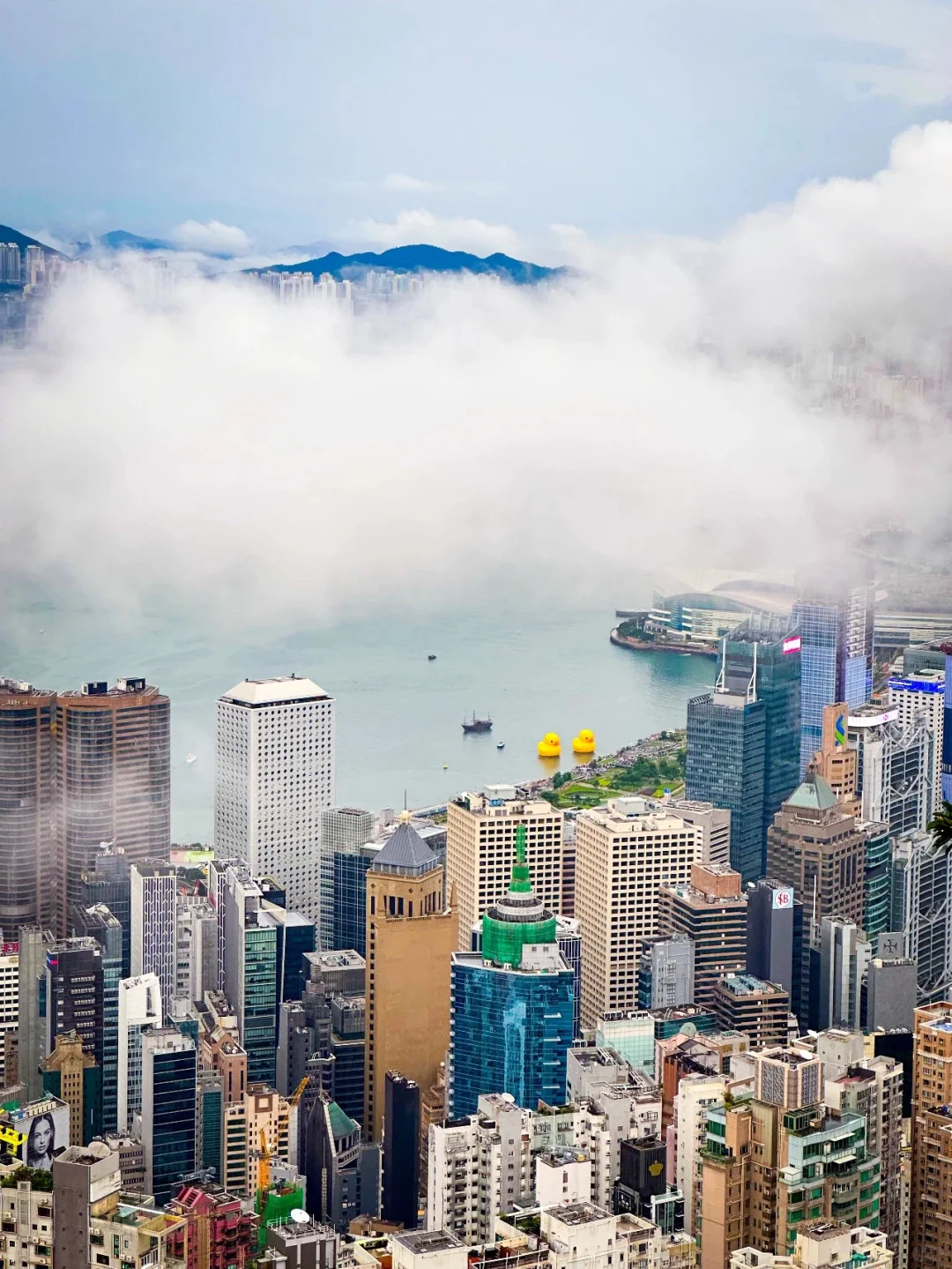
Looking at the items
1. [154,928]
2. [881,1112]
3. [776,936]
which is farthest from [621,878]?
[881,1112]

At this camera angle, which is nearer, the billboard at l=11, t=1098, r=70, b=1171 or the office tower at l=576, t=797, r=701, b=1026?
the billboard at l=11, t=1098, r=70, b=1171

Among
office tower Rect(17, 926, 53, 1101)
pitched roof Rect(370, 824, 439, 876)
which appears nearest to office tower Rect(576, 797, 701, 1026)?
pitched roof Rect(370, 824, 439, 876)

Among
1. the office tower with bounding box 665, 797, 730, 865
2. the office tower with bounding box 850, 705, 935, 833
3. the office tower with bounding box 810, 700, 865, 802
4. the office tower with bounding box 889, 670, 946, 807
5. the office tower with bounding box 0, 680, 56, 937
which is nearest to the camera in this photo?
the office tower with bounding box 0, 680, 56, 937

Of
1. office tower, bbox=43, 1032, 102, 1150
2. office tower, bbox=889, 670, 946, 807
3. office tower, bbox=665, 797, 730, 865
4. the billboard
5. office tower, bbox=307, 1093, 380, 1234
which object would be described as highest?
office tower, bbox=889, 670, 946, 807

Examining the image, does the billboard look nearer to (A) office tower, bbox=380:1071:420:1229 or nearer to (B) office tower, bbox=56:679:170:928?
(A) office tower, bbox=380:1071:420:1229

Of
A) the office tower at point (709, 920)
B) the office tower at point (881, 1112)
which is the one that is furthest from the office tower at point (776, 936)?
the office tower at point (881, 1112)

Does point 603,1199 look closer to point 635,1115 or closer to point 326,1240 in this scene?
point 635,1115

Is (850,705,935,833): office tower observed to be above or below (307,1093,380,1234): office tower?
above

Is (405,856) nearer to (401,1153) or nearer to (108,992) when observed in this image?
(108,992)

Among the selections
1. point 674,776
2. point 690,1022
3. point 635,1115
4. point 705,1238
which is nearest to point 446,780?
point 674,776
